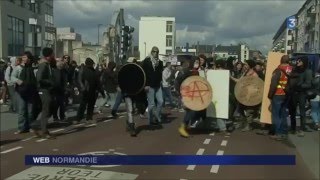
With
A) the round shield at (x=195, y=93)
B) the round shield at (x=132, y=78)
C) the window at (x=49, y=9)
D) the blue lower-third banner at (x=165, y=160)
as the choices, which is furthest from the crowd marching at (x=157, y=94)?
the window at (x=49, y=9)

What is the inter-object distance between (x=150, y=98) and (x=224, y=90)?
5.63 feet

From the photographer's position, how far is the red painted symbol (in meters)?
10.6

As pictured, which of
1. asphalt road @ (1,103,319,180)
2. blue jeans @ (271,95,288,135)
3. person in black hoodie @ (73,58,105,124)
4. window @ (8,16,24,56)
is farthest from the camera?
window @ (8,16,24,56)

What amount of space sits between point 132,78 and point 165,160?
A: 301 inches

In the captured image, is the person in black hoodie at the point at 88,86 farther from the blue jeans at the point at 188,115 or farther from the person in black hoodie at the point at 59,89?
the blue jeans at the point at 188,115

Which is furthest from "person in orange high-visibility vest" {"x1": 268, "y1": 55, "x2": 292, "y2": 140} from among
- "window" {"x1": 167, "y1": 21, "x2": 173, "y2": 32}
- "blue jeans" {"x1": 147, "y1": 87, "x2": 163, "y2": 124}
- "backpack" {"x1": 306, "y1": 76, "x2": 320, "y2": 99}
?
"window" {"x1": 167, "y1": 21, "x2": 173, "y2": 32}

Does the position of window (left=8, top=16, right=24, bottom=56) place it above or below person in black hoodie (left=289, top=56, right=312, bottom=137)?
above

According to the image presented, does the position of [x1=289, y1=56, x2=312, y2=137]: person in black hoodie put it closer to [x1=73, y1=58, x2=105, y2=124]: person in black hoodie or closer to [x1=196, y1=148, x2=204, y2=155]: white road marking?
[x1=196, y1=148, x2=204, y2=155]: white road marking

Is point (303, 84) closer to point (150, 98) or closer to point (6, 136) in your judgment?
point (150, 98)

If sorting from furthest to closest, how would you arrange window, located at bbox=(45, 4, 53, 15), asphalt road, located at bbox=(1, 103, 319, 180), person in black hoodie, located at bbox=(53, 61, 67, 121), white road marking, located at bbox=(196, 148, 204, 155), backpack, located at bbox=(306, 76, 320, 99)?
window, located at bbox=(45, 4, 53, 15), person in black hoodie, located at bbox=(53, 61, 67, 121), backpack, located at bbox=(306, 76, 320, 99), white road marking, located at bbox=(196, 148, 204, 155), asphalt road, located at bbox=(1, 103, 319, 180)

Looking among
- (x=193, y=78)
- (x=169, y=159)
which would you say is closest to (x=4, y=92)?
(x=193, y=78)

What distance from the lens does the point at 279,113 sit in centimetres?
1015

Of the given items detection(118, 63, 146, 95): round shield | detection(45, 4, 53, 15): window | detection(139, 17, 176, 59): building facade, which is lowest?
detection(118, 63, 146, 95): round shield

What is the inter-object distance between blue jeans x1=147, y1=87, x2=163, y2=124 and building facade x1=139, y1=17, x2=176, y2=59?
36.8 m
